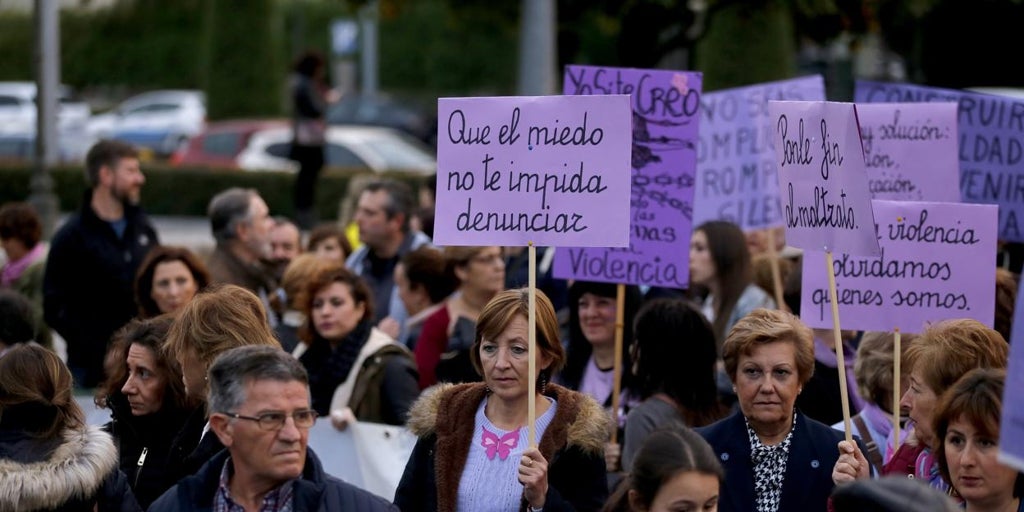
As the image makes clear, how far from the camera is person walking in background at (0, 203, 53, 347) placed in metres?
9.29

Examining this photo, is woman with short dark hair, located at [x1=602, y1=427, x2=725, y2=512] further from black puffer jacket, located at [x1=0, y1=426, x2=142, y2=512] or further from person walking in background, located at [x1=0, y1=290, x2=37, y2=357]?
person walking in background, located at [x1=0, y1=290, x2=37, y2=357]

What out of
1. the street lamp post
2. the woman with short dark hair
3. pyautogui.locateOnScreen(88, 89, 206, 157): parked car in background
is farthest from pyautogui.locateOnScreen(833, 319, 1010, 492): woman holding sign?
pyautogui.locateOnScreen(88, 89, 206, 157): parked car in background

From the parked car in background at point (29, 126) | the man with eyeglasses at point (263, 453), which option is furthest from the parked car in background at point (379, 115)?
the man with eyeglasses at point (263, 453)

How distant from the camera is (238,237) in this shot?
895 centimetres

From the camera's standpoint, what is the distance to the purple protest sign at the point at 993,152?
8.20m

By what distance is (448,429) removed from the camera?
5.02 meters

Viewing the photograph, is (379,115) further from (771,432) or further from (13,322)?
(771,432)

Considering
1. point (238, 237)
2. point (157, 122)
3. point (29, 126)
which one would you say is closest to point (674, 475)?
point (238, 237)

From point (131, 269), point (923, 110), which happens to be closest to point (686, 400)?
point (923, 110)

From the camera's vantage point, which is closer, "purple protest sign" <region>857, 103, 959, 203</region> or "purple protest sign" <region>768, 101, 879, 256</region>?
"purple protest sign" <region>768, 101, 879, 256</region>

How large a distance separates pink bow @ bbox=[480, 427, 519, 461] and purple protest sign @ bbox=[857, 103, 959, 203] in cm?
296

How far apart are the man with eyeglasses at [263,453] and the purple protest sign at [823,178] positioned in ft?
6.48

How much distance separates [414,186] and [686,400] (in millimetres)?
14856

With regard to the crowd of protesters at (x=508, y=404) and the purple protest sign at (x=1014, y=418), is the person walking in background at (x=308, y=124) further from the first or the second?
the purple protest sign at (x=1014, y=418)
